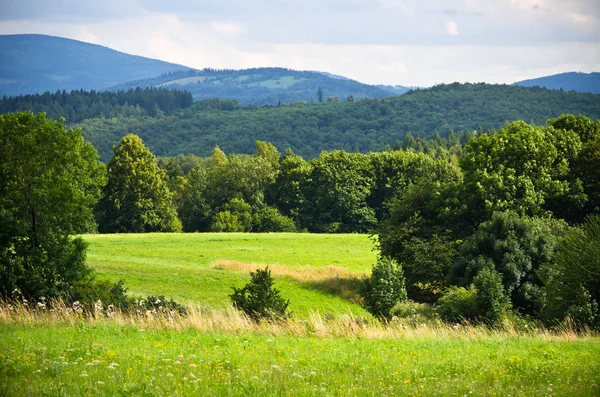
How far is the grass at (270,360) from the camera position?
11.8m

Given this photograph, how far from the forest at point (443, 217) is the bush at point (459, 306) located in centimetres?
8

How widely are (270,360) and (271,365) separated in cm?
82

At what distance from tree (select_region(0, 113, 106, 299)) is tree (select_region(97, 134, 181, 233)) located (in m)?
57.0

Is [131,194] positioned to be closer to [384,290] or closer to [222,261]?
[222,261]

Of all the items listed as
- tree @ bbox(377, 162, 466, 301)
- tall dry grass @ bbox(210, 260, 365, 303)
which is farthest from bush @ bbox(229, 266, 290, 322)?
tree @ bbox(377, 162, 466, 301)

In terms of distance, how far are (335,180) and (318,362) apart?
91.6 metres

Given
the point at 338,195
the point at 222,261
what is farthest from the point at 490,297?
the point at 338,195

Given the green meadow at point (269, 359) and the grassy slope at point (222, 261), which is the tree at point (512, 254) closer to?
the grassy slope at point (222, 261)

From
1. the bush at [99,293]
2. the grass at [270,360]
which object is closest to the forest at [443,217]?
the bush at [99,293]

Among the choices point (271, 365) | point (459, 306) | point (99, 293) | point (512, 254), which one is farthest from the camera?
point (512, 254)

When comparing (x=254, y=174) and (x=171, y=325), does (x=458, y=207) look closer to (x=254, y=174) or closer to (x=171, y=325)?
(x=171, y=325)

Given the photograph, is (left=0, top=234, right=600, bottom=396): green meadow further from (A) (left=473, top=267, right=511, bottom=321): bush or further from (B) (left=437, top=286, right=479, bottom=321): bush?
(B) (left=437, top=286, right=479, bottom=321): bush

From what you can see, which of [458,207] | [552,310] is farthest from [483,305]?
[458,207]

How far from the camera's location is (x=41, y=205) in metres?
31.2
